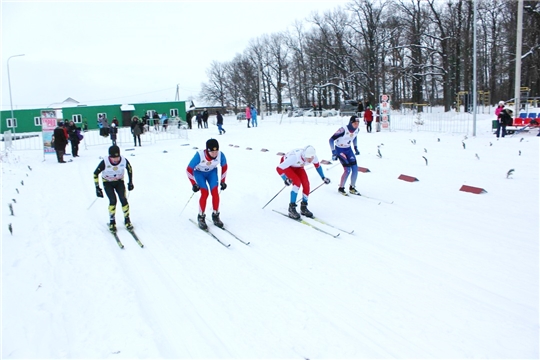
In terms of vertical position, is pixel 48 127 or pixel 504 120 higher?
pixel 48 127

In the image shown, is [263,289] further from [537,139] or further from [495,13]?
[495,13]

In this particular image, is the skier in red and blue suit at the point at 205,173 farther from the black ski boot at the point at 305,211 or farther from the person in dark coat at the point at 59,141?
the person in dark coat at the point at 59,141

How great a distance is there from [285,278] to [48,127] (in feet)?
56.0

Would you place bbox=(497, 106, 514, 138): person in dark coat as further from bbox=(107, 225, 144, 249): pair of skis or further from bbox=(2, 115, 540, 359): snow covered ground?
bbox=(107, 225, 144, 249): pair of skis

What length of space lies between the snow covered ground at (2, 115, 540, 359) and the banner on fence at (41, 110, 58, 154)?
364 inches

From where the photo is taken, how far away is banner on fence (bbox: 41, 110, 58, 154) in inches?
718

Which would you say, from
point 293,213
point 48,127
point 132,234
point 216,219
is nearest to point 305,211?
point 293,213

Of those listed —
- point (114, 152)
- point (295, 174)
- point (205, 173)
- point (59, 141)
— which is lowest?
point (295, 174)

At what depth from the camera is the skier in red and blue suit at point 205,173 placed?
703 centimetres

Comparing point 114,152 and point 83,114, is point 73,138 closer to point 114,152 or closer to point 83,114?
point 114,152

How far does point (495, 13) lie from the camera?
145 ft

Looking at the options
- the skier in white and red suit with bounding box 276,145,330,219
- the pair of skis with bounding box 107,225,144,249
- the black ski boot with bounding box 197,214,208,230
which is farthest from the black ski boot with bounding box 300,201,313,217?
the pair of skis with bounding box 107,225,144,249

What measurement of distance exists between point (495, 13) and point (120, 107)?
45.1 meters

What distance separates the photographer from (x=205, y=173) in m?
7.32
